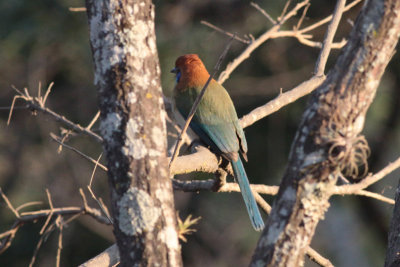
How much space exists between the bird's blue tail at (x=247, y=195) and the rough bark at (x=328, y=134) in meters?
1.57

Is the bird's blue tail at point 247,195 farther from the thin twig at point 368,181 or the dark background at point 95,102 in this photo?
the dark background at point 95,102

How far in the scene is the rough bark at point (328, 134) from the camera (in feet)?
5.03

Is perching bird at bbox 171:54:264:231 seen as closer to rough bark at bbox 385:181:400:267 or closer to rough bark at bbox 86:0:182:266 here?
rough bark at bbox 385:181:400:267

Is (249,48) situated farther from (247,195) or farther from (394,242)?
(394,242)

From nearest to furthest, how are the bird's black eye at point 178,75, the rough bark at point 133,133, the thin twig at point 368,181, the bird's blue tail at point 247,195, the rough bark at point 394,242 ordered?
1. the rough bark at point 133,133
2. the rough bark at point 394,242
3. the thin twig at point 368,181
4. the bird's blue tail at point 247,195
5. the bird's black eye at point 178,75

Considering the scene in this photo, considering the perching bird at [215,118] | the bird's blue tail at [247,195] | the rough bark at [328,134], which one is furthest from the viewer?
the perching bird at [215,118]

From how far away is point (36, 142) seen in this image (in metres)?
7.75

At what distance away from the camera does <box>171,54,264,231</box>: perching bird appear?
3344 millimetres

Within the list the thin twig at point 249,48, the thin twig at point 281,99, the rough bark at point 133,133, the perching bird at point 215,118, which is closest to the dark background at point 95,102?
the perching bird at point 215,118

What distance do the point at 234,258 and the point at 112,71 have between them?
656 cm

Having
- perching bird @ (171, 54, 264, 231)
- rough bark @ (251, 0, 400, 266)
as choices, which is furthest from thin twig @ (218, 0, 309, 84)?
rough bark @ (251, 0, 400, 266)

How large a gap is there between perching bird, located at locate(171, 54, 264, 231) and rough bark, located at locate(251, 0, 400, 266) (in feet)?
5.14

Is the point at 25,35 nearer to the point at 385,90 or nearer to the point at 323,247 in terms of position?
the point at 385,90

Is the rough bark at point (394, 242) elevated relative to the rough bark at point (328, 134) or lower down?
lower down
